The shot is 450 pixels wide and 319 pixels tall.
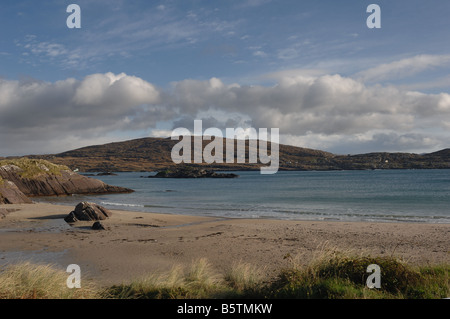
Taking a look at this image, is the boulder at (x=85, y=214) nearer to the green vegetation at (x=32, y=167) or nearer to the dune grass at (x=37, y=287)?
the dune grass at (x=37, y=287)

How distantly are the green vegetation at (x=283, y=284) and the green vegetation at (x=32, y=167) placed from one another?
42.7 m

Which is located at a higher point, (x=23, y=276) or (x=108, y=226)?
(x=23, y=276)

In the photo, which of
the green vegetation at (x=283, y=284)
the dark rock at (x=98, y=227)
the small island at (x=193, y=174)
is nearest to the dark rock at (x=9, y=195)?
the dark rock at (x=98, y=227)

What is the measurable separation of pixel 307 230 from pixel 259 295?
43.5 feet

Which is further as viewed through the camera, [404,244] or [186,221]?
[186,221]

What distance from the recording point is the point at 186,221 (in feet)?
82.6

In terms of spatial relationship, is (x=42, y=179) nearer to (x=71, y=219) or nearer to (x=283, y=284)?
(x=71, y=219)

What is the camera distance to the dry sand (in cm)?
1264

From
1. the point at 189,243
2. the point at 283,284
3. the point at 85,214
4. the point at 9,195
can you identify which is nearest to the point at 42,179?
the point at 9,195

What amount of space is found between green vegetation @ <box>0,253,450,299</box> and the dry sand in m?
1.13

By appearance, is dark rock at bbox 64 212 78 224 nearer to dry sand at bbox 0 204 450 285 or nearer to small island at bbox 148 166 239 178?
dry sand at bbox 0 204 450 285

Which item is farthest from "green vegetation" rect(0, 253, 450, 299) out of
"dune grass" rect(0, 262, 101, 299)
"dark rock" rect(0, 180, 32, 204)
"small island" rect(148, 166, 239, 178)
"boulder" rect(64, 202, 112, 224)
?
"small island" rect(148, 166, 239, 178)
